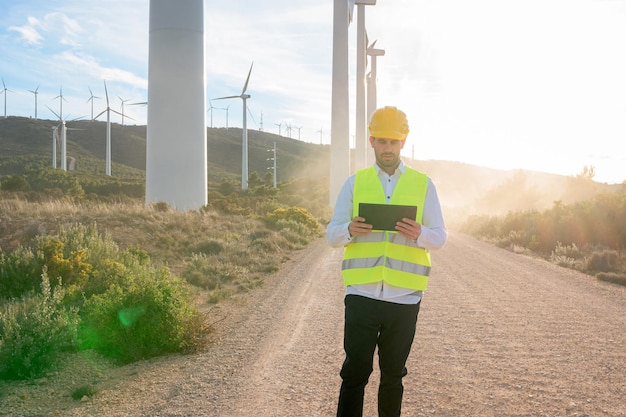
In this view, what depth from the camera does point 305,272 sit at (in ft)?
45.5

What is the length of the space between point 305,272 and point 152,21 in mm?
12683

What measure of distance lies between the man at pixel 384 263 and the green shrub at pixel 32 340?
12.9 feet

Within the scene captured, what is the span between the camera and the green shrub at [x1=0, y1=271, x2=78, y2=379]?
5.97m

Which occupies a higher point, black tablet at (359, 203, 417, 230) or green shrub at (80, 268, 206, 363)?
black tablet at (359, 203, 417, 230)

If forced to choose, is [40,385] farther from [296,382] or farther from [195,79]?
[195,79]

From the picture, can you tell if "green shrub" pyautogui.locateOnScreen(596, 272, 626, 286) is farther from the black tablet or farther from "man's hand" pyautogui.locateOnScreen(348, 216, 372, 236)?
"man's hand" pyautogui.locateOnScreen(348, 216, 372, 236)

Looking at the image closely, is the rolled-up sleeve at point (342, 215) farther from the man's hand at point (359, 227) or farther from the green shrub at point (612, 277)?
the green shrub at point (612, 277)

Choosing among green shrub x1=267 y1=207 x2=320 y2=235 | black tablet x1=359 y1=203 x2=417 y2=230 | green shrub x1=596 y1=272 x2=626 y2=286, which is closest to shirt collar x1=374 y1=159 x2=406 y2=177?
black tablet x1=359 y1=203 x2=417 y2=230

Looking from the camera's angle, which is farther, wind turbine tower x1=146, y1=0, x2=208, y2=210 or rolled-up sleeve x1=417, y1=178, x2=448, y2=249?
wind turbine tower x1=146, y1=0, x2=208, y2=210

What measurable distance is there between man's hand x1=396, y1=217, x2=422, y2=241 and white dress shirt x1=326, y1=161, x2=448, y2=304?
70mm

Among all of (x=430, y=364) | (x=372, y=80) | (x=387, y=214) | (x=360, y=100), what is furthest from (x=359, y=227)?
(x=372, y=80)

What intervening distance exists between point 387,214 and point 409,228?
0.16m

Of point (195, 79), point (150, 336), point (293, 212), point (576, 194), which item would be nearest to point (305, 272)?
point (150, 336)

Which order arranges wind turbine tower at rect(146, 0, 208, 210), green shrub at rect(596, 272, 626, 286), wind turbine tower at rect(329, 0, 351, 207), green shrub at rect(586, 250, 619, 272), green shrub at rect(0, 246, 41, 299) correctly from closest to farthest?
green shrub at rect(0, 246, 41, 299) → green shrub at rect(596, 272, 626, 286) → green shrub at rect(586, 250, 619, 272) → wind turbine tower at rect(146, 0, 208, 210) → wind turbine tower at rect(329, 0, 351, 207)
